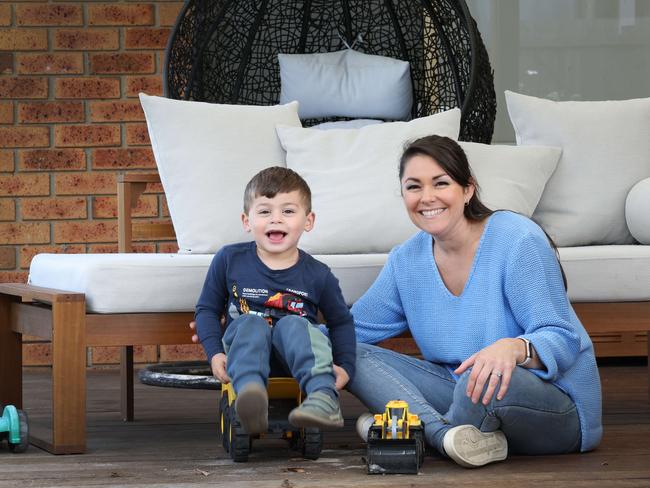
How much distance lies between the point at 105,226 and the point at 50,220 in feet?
0.72

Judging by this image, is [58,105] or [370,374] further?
[58,105]

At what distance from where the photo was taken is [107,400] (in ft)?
12.0

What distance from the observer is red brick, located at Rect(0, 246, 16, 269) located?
450 centimetres

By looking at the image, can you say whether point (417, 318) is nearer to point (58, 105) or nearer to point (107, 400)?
point (107, 400)

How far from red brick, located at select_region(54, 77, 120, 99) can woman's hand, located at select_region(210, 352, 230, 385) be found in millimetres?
2401

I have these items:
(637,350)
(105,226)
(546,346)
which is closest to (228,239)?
(546,346)

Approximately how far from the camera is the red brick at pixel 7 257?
4.50 metres

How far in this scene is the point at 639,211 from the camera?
3.19 metres

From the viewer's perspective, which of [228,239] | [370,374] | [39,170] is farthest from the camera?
[39,170]

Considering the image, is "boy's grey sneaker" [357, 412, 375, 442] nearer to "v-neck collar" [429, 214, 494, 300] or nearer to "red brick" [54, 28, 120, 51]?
"v-neck collar" [429, 214, 494, 300]

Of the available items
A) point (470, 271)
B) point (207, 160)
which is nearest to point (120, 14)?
point (207, 160)

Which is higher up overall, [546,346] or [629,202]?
[629,202]

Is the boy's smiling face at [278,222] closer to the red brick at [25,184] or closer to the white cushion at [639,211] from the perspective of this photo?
the white cushion at [639,211]

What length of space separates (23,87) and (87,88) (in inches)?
10.0
